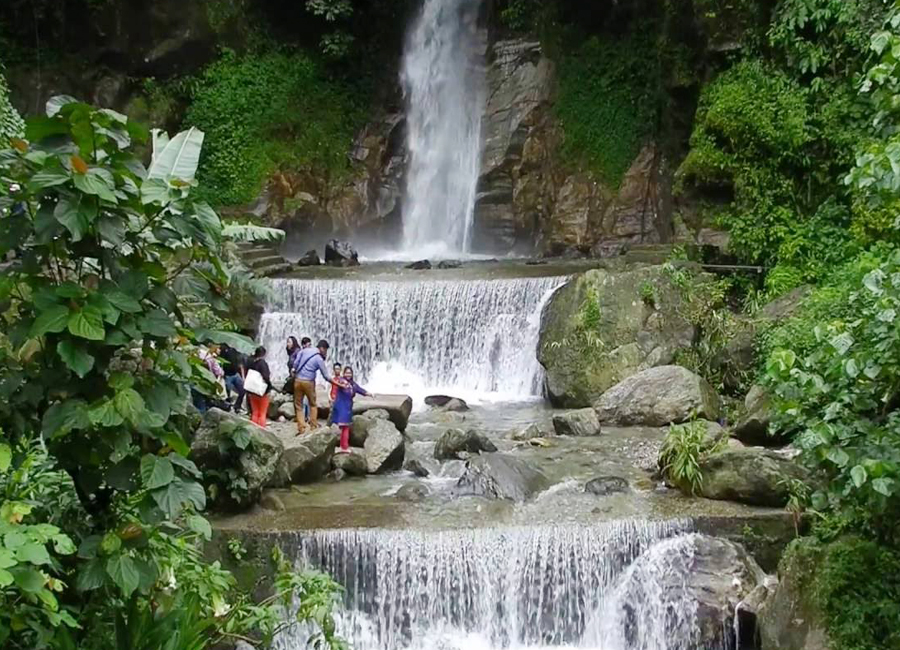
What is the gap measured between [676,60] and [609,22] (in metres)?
3.85

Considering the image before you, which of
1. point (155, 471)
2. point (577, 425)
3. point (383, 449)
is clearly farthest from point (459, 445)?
point (155, 471)

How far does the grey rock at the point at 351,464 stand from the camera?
391 inches

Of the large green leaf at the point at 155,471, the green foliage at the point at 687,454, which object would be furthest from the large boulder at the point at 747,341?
the large green leaf at the point at 155,471

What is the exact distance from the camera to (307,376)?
421 inches

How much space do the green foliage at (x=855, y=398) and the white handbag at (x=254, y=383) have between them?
19.6 feet

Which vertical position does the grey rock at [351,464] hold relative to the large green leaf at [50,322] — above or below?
below

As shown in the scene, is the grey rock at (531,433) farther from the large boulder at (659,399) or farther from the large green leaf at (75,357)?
the large green leaf at (75,357)

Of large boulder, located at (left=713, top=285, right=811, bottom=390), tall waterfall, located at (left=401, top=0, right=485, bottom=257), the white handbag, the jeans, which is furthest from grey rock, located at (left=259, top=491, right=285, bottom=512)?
tall waterfall, located at (left=401, top=0, right=485, bottom=257)

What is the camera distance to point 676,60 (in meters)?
16.8

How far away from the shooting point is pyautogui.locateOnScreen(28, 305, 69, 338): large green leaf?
4.03 meters

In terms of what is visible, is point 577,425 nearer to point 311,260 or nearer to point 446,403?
point 446,403

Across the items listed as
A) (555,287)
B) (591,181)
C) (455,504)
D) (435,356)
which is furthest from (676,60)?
(455,504)

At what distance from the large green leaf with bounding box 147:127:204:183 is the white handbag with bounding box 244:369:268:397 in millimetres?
5537

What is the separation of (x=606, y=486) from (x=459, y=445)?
1928 millimetres
